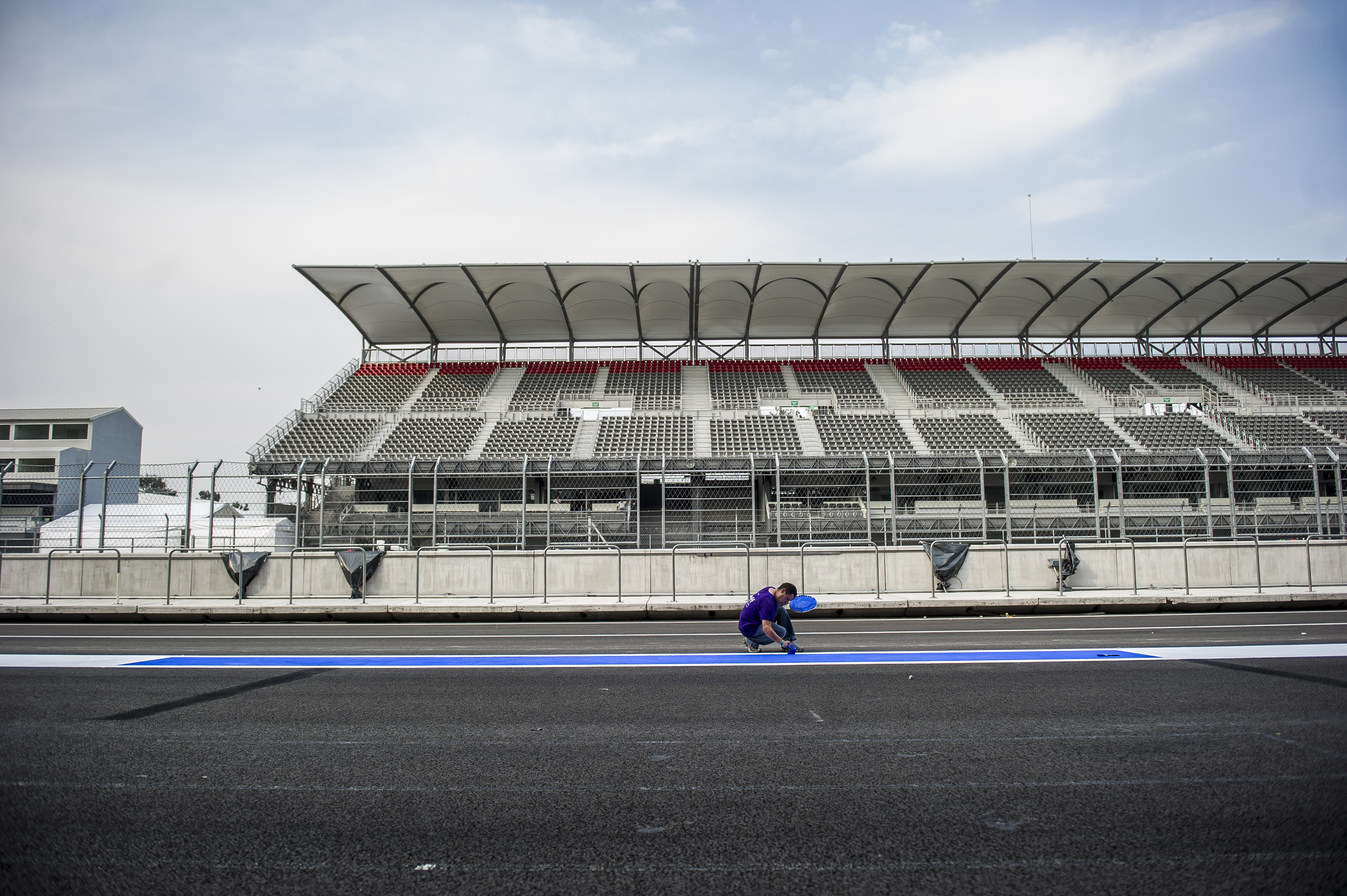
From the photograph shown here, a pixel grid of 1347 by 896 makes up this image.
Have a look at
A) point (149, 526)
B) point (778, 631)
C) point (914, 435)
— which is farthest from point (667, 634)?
point (914, 435)

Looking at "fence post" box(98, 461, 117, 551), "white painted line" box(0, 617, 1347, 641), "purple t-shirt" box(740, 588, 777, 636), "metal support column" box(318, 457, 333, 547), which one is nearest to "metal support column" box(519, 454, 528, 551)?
"metal support column" box(318, 457, 333, 547)

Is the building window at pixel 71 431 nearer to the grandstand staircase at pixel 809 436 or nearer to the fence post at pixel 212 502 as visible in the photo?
the fence post at pixel 212 502

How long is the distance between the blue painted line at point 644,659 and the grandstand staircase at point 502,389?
22575mm

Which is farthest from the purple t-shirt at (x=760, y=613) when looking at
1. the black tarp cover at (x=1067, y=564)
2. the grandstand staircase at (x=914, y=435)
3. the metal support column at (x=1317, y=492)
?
the grandstand staircase at (x=914, y=435)

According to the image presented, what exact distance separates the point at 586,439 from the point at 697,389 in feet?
20.9

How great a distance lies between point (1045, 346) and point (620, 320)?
64.4 ft

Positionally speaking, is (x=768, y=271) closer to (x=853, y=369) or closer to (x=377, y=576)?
(x=853, y=369)

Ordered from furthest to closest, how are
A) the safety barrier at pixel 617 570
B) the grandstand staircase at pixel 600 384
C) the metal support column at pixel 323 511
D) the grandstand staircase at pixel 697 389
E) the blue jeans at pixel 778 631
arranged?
the grandstand staircase at pixel 600 384
the grandstand staircase at pixel 697 389
the metal support column at pixel 323 511
the safety barrier at pixel 617 570
the blue jeans at pixel 778 631

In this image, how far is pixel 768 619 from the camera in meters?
8.09

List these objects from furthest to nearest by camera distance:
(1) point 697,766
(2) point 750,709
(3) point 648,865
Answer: (2) point 750,709 < (1) point 697,766 < (3) point 648,865

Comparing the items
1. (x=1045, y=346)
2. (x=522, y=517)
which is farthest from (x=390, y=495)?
(x=1045, y=346)

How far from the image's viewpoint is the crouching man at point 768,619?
26.1ft

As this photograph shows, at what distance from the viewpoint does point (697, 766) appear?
4324 millimetres

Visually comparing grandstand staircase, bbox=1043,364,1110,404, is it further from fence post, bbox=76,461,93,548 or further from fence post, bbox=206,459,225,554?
fence post, bbox=76,461,93,548
